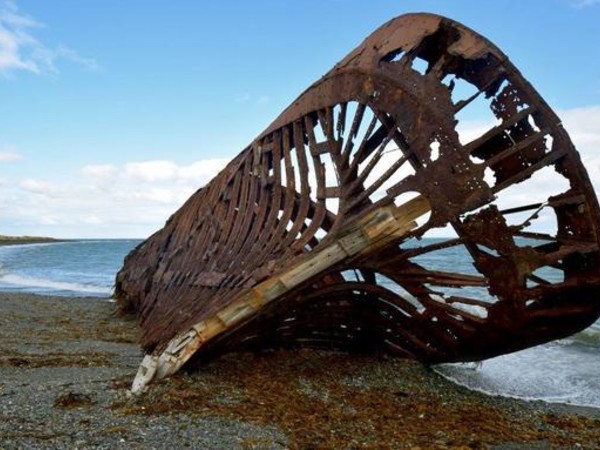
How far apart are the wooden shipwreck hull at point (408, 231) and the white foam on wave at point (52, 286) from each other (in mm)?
16950

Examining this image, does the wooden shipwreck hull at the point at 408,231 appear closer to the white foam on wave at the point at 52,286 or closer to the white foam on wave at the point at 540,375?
the white foam on wave at the point at 540,375

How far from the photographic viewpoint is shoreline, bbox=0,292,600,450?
448 cm

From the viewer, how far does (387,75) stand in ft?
18.2

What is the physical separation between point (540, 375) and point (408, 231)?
5205 mm

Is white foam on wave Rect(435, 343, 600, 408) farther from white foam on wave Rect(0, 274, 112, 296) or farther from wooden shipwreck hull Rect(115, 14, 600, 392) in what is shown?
white foam on wave Rect(0, 274, 112, 296)

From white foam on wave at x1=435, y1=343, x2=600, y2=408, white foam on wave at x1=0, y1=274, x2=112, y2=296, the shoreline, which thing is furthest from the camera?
white foam on wave at x1=0, y1=274, x2=112, y2=296

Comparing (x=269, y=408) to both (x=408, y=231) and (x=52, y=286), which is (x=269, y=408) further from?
(x=52, y=286)

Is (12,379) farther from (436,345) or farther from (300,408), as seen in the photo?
(436,345)

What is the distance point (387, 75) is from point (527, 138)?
1335 millimetres

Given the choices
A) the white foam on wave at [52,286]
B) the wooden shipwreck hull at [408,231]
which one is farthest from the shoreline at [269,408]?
the white foam on wave at [52,286]

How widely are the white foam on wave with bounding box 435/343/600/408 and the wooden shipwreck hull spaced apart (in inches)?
48.1

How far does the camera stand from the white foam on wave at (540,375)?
7.83 metres

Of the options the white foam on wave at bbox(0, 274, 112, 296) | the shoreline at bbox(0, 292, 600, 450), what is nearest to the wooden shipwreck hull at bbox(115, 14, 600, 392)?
the shoreline at bbox(0, 292, 600, 450)

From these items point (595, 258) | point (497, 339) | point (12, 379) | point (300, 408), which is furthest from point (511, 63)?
point (12, 379)
